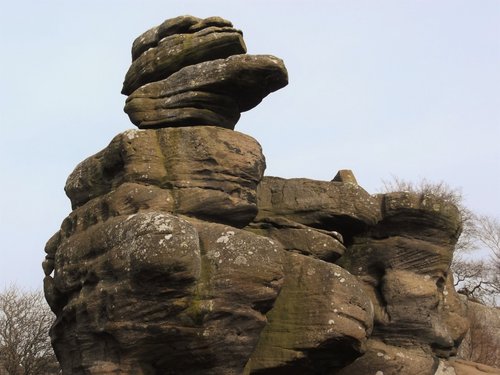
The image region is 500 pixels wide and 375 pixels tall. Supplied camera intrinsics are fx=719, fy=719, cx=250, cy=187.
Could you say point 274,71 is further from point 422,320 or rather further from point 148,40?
point 422,320

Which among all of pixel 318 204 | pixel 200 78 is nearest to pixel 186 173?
pixel 200 78

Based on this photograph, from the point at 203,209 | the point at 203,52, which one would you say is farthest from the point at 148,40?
the point at 203,209

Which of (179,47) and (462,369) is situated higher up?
(179,47)

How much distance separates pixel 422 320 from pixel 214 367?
733 centimetres

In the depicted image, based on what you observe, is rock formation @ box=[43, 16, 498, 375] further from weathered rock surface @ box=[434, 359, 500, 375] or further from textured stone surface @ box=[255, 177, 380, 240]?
weathered rock surface @ box=[434, 359, 500, 375]

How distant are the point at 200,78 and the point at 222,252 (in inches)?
211

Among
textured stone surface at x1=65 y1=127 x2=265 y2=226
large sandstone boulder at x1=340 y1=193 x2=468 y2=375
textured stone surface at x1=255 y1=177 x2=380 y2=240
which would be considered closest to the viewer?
textured stone surface at x1=65 y1=127 x2=265 y2=226

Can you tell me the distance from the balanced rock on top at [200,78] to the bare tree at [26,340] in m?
29.8

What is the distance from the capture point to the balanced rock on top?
18625 mm

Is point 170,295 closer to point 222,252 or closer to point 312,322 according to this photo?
point 222,252

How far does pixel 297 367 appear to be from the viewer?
17.6 metres

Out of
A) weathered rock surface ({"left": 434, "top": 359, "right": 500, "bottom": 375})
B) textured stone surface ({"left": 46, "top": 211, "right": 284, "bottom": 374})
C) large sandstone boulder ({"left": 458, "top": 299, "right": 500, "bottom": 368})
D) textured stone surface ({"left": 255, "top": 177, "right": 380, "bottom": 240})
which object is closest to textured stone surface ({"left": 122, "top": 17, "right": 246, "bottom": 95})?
textured stone surface ({"left": 255, "top": 177, "right": 380, "bottom": 240})

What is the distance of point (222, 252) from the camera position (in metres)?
15.8

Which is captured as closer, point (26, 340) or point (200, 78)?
point (200, 78)
